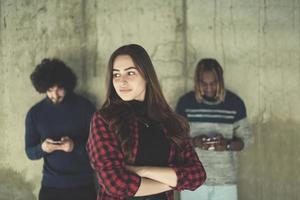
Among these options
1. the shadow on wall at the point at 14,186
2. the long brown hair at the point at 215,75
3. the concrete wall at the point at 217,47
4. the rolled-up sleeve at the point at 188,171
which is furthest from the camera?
the shadow on wall at the point at 14,186

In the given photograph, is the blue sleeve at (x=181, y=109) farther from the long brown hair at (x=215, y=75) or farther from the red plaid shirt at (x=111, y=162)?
the red plaid shirt at (x=111, y=162)

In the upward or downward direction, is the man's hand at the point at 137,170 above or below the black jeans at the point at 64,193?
above

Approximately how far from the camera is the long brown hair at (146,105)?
61.1 inches

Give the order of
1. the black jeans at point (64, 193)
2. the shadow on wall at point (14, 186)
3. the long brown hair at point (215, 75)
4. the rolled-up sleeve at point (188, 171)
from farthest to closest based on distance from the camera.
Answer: the shadow on wall at point (14, 186) < the long brown hair at point (215, 75) < the black jeans at point (64, 193) < the rolled-up sleeve at point (188, 171)

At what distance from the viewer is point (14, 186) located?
155 inches

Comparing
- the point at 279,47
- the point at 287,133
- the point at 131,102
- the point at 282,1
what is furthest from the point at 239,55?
the point at 131,102

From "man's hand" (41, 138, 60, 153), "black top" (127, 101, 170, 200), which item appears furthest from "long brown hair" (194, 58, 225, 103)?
"black top" (127, 101, 170, 200)

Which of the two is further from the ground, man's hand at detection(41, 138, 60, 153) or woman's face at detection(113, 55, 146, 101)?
woman's face at detection(113, 55, 146, 101)

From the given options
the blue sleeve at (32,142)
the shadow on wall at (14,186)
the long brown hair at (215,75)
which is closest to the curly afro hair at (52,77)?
the blue sleeve at (32,142)

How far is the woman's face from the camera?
5.25ft

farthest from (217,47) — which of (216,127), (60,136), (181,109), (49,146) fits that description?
(49,146)

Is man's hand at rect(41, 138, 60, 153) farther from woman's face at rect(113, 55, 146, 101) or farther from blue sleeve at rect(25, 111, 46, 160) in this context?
woman's face at rect(113, 55, 146, 101)

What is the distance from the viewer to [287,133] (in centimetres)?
360

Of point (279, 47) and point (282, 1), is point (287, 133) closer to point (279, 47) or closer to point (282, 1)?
point (279, 47)
